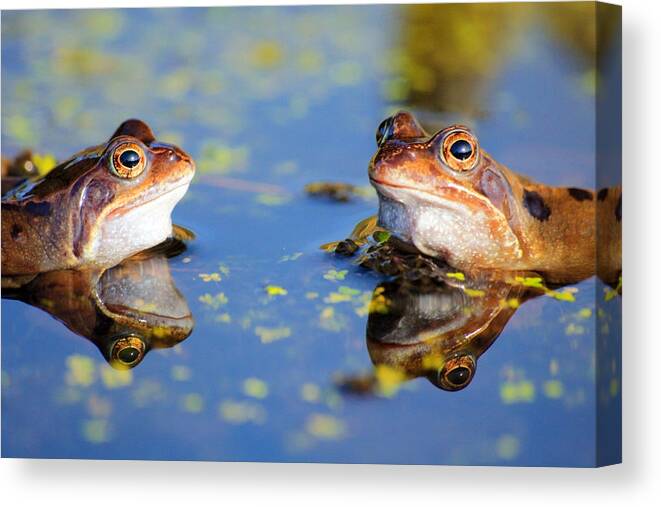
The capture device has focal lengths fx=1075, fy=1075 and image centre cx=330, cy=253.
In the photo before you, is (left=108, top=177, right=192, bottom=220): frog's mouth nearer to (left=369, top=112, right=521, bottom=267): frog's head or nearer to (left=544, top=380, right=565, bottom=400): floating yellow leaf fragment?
(left=369, top=112, right=521, bottom=267): frog's head

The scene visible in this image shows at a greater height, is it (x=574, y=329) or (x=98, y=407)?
(x=574, y=329)

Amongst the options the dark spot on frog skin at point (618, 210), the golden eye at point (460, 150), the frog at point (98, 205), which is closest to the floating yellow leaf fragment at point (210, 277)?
the frog at point (98, 205)

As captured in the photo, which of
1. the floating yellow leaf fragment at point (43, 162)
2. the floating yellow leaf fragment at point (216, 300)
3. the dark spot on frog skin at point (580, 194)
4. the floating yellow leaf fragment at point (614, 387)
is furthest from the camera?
the floating yellow leaf fragment at point (43, 162)

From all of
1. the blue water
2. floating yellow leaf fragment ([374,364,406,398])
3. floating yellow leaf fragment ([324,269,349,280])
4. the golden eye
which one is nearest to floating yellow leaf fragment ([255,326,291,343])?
the blue water

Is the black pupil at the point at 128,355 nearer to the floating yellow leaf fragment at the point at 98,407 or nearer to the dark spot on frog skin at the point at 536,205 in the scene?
the floating yellow leaf fragment at the point at 98,407

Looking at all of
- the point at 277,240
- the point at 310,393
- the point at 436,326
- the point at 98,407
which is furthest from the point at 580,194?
the point at 98,407

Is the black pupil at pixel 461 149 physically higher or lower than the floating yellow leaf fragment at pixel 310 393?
higher

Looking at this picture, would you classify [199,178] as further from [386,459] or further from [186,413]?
[386,459]

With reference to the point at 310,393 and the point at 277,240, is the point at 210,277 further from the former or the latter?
the point at 310,393
